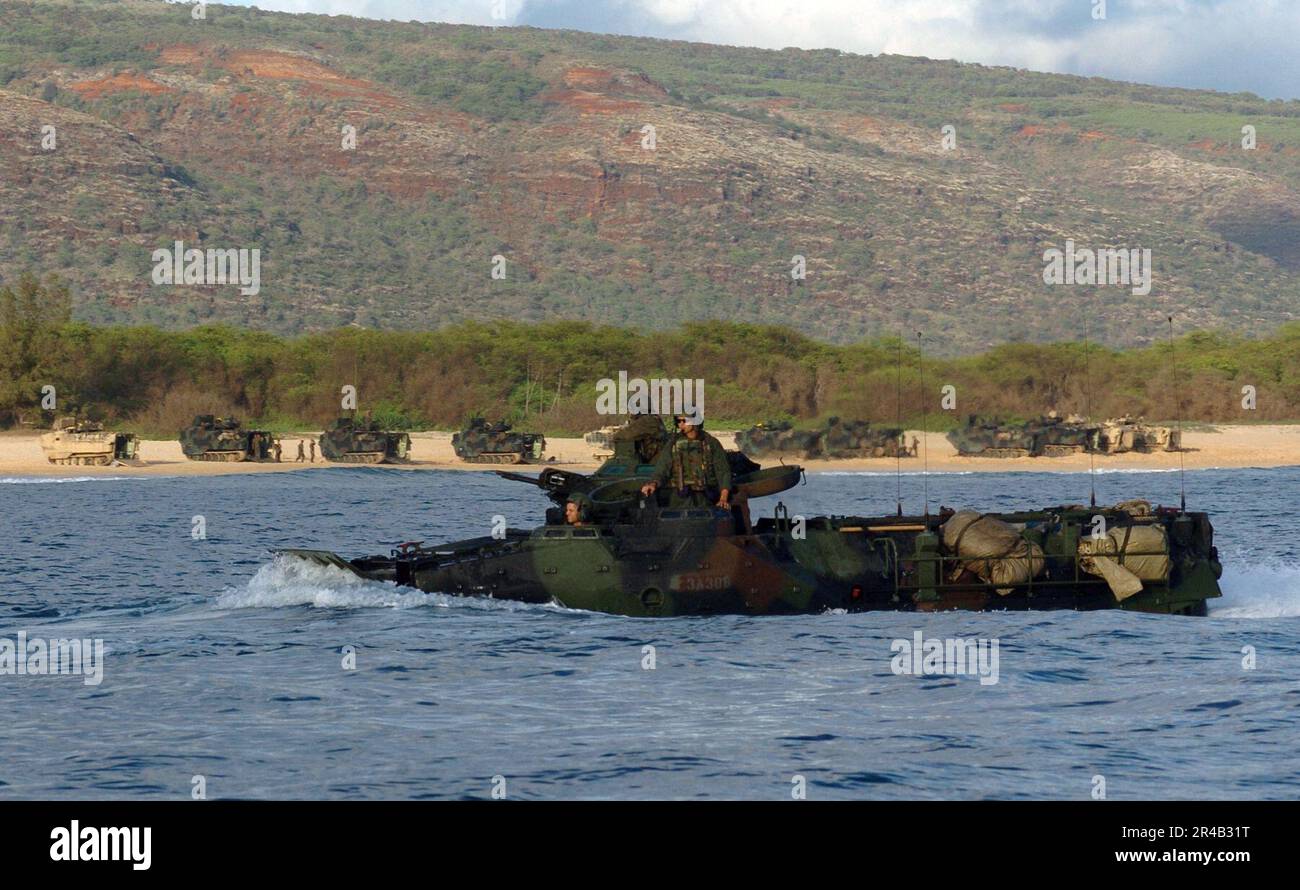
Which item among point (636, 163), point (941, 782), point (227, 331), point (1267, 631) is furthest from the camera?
point (636, 163)

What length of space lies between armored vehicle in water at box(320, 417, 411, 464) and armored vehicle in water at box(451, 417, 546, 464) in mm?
2501

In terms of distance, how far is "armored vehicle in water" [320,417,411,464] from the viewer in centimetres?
6862

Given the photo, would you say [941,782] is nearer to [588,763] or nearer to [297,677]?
[588,763]

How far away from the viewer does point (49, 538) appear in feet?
133

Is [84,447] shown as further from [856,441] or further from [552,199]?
[552,199]

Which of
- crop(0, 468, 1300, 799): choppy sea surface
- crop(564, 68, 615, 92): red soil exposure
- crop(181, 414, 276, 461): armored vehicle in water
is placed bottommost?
crop(0, 468, 1300, 799): choppy sea surface

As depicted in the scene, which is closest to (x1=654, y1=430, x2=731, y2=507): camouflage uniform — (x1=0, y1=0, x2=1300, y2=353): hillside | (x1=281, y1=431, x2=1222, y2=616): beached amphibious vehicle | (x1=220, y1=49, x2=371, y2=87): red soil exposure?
(x1=281, y1=431, x2=1222, y2=616): beached amphibious vehicle

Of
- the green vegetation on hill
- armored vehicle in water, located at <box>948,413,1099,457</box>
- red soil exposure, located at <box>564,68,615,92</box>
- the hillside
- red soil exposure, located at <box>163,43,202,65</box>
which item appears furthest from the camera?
red soil exposure, located at <box>564,68,615,92</box>

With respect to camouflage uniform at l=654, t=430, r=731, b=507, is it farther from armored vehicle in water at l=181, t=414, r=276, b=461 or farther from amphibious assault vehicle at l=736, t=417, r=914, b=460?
armored vehicle in water at l=181, t=414, r=276, b=461

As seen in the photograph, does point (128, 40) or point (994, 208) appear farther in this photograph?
point (128, 40)

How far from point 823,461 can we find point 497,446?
11.9m

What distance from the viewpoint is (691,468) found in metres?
24.8

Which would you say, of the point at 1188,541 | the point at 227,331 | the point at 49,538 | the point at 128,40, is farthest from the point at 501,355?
the point at 128,40
